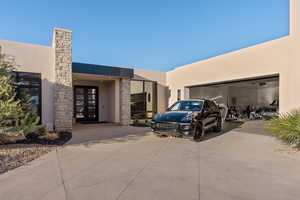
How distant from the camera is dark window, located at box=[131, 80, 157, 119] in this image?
1247 centimetres

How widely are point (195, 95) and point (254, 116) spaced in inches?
216

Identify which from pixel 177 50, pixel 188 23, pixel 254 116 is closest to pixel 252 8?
pixel 188 23

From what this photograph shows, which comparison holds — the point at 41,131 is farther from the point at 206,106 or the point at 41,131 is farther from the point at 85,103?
the point at 206,106

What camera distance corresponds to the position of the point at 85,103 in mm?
12484

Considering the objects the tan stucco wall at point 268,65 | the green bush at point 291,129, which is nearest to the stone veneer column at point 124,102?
the tan stucco wall at point 268,65

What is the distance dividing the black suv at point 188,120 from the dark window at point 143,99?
495 cm

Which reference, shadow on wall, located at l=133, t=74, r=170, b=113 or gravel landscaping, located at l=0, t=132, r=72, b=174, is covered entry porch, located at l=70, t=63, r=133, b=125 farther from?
gravel landscaping, located at l=0, t=132, r=72, b=174

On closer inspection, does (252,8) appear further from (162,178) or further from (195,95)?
(162,178)

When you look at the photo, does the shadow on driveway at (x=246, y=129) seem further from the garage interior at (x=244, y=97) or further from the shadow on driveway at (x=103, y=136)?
the garage interior at (x=244, y=97)

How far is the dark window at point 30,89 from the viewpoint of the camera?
7.18 meters

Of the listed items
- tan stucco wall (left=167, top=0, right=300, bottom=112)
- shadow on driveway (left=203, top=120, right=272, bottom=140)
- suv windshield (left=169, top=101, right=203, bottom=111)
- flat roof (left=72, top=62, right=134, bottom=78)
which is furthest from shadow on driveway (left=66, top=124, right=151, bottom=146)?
tan stucco wall (left=167, top=0, right=300, bottom=112)

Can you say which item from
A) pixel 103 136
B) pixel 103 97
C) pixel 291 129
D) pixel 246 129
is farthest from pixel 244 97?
pixel 103 136

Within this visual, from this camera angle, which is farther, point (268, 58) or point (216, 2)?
point (216, 2)

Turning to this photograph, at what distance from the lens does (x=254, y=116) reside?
1413 cm
